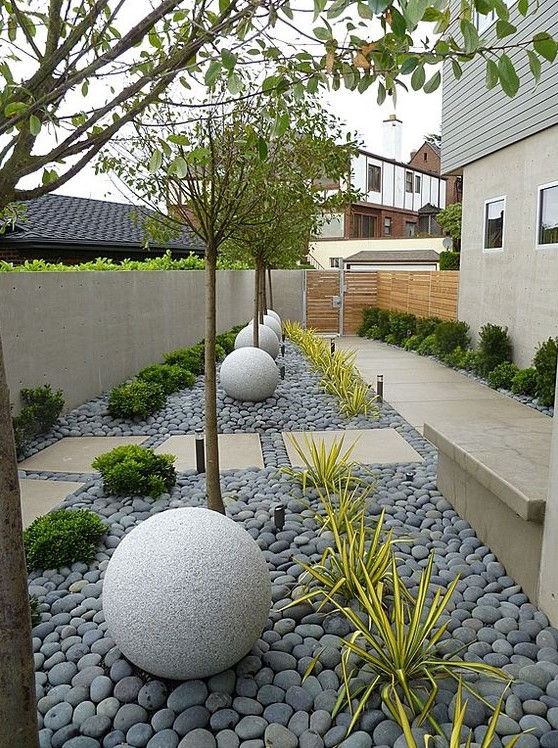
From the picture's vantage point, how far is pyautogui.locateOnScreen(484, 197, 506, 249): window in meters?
11.1

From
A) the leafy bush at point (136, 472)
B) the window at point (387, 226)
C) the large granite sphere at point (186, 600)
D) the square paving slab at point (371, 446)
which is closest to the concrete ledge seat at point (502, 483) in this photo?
the square paving slab at point (371, 446)

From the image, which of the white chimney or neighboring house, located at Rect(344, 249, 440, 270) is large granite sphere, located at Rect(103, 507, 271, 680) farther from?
the white chimney

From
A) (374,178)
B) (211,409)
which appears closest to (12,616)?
(211,409)

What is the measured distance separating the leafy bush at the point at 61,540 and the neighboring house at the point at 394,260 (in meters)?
26.4

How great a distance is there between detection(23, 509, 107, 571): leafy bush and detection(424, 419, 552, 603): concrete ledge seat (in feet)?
8.12

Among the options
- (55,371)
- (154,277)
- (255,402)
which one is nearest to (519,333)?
(255,402)

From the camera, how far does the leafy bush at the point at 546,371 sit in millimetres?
8336

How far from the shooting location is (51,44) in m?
2.16

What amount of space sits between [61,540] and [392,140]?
125 ft

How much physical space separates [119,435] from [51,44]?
572 centimetres

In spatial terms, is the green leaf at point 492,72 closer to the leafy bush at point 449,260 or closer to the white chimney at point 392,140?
the leafy bush at point 449,260

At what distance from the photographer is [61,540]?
4012 mm

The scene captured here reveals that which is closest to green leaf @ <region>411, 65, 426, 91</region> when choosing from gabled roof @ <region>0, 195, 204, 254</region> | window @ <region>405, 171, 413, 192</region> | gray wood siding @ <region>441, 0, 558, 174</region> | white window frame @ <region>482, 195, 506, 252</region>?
gray wood siding @ <region>441, 0, 558, 174</region>

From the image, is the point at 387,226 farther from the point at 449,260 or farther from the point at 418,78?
the point at 418,78
